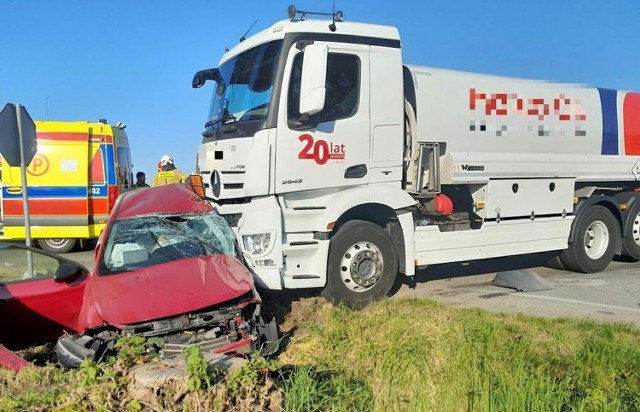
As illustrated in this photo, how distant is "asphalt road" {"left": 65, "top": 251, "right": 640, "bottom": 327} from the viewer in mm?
6523

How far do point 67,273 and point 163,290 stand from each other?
1092 mm

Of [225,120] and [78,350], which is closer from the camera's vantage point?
[78,350]

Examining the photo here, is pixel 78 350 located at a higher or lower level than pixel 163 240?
lower

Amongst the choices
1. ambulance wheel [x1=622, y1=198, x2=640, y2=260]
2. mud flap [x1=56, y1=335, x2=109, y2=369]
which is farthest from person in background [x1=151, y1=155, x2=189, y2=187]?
ambulance wheel [x1=622, y1=198, x2=640, y2=260]

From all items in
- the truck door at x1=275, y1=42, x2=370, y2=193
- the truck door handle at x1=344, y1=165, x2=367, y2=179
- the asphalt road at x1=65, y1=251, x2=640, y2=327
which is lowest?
the asphalt road at x1=65, y1=251, x2=640, y2=327

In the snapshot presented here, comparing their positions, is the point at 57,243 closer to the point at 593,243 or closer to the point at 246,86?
the point at 246,86

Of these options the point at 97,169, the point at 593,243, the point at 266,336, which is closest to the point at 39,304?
the point at 266,336

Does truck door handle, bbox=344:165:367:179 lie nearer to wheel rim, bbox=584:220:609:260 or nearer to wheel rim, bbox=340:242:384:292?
wheel rim, bbox=340:242:384:292

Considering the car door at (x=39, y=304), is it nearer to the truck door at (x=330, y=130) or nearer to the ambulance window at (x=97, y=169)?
the truck door at (x=330, y=130)

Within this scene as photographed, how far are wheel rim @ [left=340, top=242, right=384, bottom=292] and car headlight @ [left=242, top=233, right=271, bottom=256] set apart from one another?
0.99 meters

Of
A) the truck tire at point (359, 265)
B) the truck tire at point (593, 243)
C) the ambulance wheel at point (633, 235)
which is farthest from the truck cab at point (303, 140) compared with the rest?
the ambulance wheel at point (633, 235)

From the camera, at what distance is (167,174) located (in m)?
11.3

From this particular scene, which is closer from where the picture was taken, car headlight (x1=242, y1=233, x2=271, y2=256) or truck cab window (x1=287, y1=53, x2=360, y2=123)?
car headlight (x1=242, y1=233, x2=271, y2=256)

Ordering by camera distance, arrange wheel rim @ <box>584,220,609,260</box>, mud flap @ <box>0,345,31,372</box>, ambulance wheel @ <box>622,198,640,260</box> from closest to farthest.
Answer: mud flap @ <box>0,345,31,372</box> < wheel rim @ <box>584,220,609,260</box> < ambulance wheel @ <box>622,198,640,260</box>
